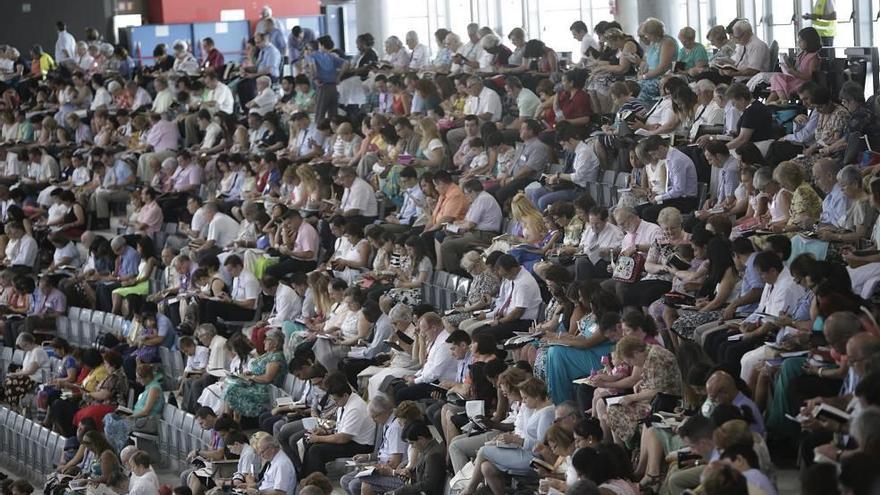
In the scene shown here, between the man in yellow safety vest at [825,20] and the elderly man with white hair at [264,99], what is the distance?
7.60m

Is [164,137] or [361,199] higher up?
[164,137]

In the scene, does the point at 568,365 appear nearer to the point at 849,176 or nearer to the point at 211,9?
the point at 849,176

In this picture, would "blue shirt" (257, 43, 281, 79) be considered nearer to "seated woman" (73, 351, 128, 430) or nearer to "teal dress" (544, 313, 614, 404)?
"seated woman" (73, 351, 128, 430)

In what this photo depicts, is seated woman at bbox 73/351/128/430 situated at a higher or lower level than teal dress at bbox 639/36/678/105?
lower

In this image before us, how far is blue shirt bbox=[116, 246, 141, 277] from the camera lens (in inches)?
619

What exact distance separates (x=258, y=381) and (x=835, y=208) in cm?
460

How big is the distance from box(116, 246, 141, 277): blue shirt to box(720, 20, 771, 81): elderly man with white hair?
251 inches

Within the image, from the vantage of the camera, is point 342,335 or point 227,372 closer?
point 342,335

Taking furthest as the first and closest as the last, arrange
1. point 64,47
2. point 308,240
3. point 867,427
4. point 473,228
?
point 64,47
point 308,240
point 473,228
point 867,427

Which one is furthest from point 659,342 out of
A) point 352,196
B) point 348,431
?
point 352,196

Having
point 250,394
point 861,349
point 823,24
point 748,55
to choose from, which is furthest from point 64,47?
point 861,349

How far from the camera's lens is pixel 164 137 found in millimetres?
19141

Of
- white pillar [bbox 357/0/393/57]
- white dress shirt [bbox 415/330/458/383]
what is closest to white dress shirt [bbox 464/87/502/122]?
white dress shirt [bbox 415/330/458/383]

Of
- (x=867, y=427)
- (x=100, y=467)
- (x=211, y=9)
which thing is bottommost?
(x=100, y=467)
